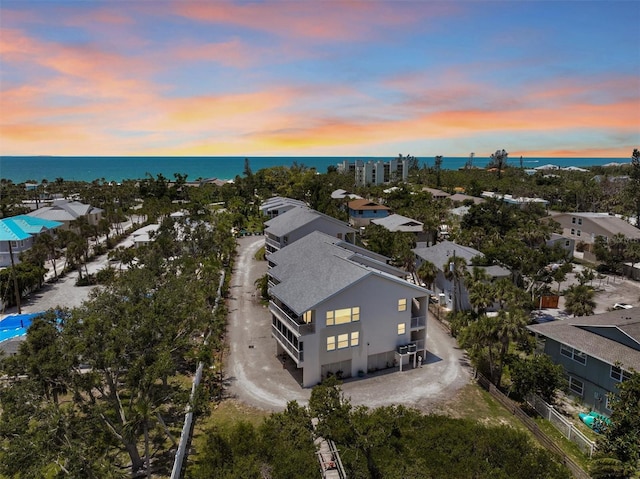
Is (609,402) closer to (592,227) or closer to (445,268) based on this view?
(445,268)

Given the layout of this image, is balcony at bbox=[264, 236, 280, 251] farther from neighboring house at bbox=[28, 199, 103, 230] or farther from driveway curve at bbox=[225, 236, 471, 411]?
neighboring house at bbox=[28, 199, 103, 230]

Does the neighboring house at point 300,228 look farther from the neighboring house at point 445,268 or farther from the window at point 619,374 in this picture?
the window at point 619,374

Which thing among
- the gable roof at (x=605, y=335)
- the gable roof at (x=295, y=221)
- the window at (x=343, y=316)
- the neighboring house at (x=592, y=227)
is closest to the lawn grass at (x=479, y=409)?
the gable roof at (x=605, y=335)

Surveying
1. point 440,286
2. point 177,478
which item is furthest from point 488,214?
point 177,478

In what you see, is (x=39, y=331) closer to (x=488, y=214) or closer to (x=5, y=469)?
(x=5, y=469)

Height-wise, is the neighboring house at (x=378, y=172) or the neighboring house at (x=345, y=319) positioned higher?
the neighboring house at (x=378, y=172)

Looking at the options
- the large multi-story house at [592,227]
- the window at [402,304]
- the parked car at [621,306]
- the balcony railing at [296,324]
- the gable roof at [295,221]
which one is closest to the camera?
the balcony railing at [296,324]

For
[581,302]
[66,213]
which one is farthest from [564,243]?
[66,213]
